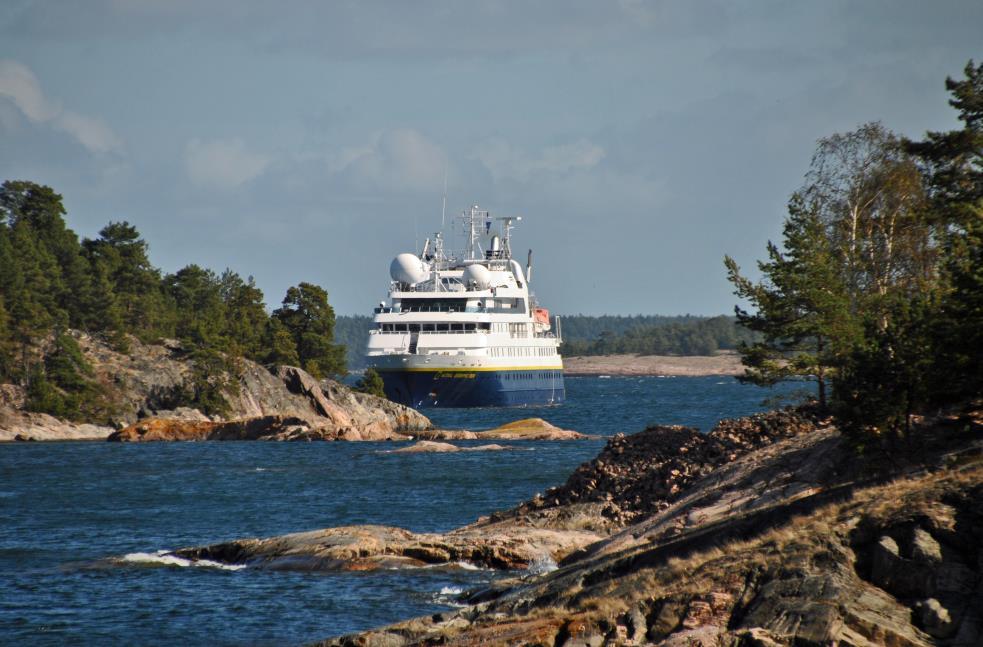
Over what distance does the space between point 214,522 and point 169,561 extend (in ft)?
22.9

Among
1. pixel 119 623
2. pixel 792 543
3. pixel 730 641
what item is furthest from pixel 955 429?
pixel 119 623

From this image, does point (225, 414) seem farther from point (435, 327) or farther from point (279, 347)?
point (435, 327)

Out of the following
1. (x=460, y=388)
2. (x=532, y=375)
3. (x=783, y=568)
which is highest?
(x=532, y=375)

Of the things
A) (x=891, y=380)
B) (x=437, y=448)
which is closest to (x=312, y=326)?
(x=437, y=448)

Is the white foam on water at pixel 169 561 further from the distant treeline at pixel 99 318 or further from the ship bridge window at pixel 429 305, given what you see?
the ship bridge window at pixel 429 305

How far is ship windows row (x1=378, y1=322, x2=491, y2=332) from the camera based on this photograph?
88750 mm

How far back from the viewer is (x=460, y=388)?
88625 mm

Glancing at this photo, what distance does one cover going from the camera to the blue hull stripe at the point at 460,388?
283ft

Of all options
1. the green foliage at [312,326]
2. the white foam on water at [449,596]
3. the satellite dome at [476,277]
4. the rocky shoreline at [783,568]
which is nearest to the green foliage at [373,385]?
the green foliage at [312,326]

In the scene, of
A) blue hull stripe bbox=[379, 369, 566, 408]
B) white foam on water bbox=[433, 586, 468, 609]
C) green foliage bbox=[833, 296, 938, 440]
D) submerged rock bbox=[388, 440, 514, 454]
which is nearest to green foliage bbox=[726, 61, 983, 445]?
green foliage bbox=[833, 296, 938, 440]

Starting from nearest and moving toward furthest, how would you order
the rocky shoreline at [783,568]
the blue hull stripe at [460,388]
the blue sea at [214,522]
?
1. the rocky shoreline at [783,568]
2. the blue sea at [214,522]
3. the blue hull stripe at [460,388]

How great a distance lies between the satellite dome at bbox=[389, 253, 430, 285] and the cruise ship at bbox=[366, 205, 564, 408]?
7 centimetres

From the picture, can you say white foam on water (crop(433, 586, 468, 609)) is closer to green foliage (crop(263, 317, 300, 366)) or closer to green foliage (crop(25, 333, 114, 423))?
green foliage (crop(25, 333, 114, 423))

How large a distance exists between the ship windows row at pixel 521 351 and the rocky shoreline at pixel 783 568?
6993cm
